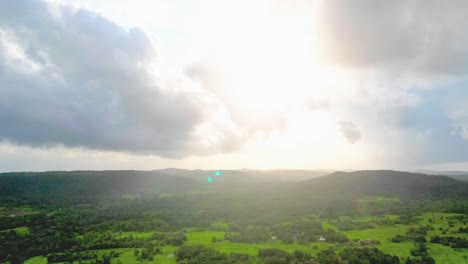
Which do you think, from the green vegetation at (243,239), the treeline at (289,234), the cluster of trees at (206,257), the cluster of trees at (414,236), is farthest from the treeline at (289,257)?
the cluster of trees at (414,236)

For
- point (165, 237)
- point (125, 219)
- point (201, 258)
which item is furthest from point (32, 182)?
point (201, 258)

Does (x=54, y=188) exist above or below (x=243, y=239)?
below

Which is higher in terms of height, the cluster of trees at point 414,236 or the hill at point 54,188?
the cluster of trees at point 414,236

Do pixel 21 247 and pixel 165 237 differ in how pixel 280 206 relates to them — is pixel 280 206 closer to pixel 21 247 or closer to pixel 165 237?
pixel 165 237

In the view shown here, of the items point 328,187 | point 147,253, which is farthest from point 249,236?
point 328,187

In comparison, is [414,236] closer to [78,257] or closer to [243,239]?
[243,239]

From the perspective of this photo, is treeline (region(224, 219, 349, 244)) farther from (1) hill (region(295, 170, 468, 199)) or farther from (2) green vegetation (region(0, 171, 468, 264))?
(1) hill (region(295, 170, 468, 199))

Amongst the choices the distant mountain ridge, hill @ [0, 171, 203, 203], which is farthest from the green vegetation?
the distant mountain ridge

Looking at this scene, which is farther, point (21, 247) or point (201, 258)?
point (21, 247)

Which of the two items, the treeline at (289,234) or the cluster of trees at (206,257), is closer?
the cluster of trees at (206,257)

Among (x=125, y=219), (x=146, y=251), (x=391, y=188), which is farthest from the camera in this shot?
(x=391, y=188)

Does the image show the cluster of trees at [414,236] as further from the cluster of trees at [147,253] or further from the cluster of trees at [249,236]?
the cluster of trees at [147,253]
